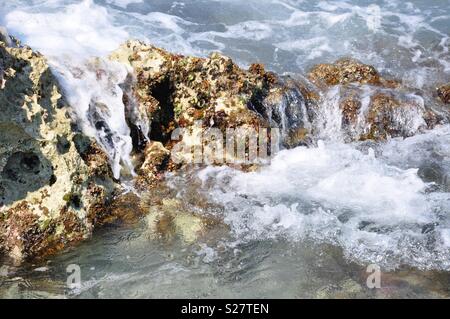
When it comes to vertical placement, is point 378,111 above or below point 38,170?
below

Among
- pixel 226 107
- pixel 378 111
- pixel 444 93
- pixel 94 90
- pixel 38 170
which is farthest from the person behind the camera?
pixel 444 93

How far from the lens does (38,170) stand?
762cm

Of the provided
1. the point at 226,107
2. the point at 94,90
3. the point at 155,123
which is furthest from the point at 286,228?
the point at 94,90

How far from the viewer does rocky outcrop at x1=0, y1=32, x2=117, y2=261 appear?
7.26 metres

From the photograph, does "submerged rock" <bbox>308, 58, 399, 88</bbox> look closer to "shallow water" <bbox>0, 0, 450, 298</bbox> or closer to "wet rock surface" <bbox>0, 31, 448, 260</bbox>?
"wet rock surface" <bbox>0, 31, 448, 260</bbox>

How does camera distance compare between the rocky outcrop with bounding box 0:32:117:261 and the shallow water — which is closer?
the shallow water

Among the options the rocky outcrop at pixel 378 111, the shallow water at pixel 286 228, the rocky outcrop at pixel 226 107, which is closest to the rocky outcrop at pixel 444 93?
the shallow water at pixel 286 228

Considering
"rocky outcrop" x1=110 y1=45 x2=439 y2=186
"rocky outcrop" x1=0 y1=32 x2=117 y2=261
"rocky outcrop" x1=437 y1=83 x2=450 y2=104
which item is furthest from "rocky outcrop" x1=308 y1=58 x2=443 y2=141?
"rocky outcrop" x1=0 y1=32 x2=117 y2=261

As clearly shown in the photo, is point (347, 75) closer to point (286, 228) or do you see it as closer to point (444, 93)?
point (444, 93)

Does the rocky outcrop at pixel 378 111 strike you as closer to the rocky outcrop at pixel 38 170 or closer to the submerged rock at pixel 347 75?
the submerged rock at pixel 347 75

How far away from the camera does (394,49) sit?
17047mm

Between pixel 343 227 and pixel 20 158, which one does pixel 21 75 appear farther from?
pixel 343 227

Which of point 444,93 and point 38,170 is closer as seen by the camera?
point 38,170
